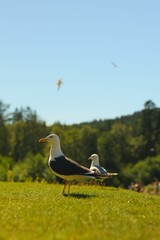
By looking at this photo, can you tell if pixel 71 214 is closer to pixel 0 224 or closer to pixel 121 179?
pixel 0 224

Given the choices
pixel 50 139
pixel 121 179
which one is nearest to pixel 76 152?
pixel 121 179

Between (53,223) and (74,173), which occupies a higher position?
(74,173)

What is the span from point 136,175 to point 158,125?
3484cm

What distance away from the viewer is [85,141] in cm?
14162

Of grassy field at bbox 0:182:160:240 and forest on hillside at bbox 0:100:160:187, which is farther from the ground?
forest on hillside at bbox 0:100:160:187

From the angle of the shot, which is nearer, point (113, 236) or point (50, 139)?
point (113, 236)

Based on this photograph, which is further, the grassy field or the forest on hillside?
the forest on hillside

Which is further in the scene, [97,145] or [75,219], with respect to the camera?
[97,145]

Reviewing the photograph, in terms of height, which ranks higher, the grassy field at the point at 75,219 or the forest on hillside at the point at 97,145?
the forest on hillside at the point at 97,145

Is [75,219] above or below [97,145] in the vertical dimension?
below

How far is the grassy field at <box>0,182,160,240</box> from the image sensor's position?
830 centimetres

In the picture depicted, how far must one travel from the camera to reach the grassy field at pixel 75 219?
327 inches

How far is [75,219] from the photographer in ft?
33.6

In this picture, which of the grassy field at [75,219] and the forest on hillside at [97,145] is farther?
the forest on hillside at [97,145]
